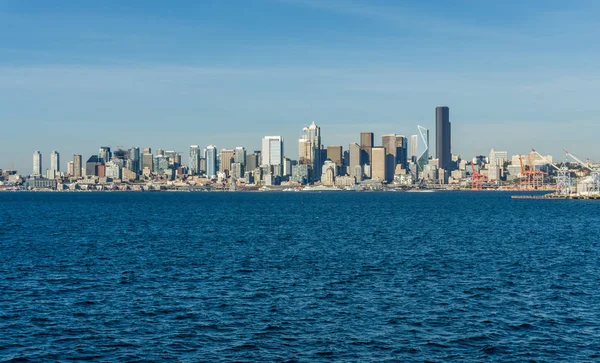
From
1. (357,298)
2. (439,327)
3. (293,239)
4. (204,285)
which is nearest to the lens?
(439,327)

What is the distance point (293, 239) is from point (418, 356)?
48748 mm

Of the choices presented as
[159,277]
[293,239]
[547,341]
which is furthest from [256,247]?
[547,341]

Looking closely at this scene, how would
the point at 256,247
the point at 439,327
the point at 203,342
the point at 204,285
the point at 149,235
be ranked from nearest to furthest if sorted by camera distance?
the point at 203,342 < the point at 439,327 < the point at 204,285 < the point at 256,247 < the point at 149,235

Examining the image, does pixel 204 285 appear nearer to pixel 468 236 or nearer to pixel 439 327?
pixel 439 327

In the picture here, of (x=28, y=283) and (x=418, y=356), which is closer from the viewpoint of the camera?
(x=418, y=356)

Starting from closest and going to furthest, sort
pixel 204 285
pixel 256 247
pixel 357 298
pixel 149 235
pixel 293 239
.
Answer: pixel 357 298, pixel 204 285, pixel 256 247, pixel 293 239, pixel 149 235

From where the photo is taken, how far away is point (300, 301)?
3934 centimetres

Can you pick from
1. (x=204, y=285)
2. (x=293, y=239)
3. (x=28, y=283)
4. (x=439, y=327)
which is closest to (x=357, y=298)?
(x=439, y=327)

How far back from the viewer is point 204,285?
147 feet

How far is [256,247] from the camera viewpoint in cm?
6825

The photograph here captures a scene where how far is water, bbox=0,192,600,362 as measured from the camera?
98.3 ft

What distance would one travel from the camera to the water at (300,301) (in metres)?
30.0

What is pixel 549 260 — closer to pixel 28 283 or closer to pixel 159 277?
pixel 159 277

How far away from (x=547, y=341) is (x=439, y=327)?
489 cm
